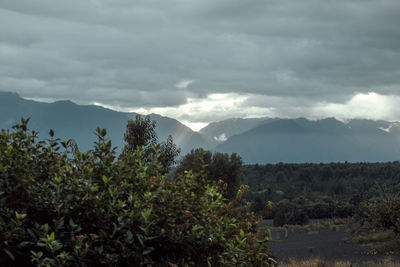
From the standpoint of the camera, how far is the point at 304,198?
181 ft

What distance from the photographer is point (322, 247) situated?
989 inches

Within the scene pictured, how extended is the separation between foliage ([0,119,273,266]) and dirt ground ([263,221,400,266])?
1160cm

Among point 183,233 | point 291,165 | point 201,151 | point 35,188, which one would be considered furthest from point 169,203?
point 291,165

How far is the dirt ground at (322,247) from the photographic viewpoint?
2020 cm

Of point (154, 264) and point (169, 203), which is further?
point (169, 203)

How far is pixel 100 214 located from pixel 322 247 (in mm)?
22716

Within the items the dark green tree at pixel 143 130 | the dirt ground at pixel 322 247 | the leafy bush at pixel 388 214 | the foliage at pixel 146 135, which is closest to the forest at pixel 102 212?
the dirt ground at pixel 322 247

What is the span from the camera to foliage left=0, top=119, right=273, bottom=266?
4355 millimetres

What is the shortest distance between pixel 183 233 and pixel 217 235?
43cm

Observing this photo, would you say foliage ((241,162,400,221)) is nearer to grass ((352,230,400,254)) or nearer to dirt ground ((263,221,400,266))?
dirt ground ((263,221,400,266))

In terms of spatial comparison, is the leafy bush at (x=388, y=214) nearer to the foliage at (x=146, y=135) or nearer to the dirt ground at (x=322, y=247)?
the dirt ground at (x=322, y=247)

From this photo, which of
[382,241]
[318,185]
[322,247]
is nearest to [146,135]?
[322,247]

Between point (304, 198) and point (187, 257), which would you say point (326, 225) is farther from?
point (187, 257)

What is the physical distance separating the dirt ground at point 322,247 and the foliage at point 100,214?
11.6 metres
